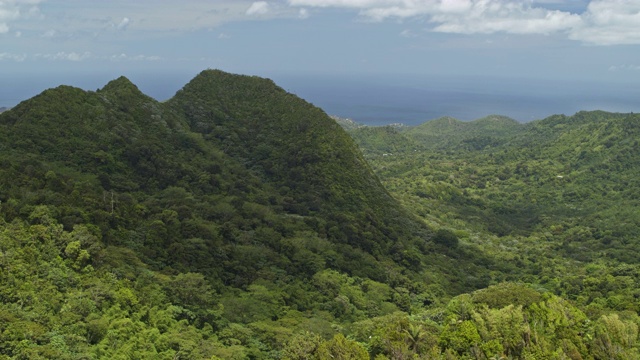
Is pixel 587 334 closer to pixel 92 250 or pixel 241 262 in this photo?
pixel 241 262

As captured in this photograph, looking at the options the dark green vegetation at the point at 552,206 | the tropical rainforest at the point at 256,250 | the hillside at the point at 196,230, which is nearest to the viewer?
the tropical rainforest at the point at 256,250

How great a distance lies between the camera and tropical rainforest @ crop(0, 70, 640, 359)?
2942 cm

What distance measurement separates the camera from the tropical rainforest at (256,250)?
2942cm

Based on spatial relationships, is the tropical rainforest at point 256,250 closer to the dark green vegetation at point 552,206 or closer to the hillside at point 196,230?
the hillside at point 196,230

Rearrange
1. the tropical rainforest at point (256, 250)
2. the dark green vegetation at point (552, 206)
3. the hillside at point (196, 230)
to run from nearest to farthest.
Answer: the tropical rainforest at point (256, 250)
the hillside at point (196, 230)
the dark green vegetation at point (552, 206)

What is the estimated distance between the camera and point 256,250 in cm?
4750

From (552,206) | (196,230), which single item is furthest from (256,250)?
(552,206)

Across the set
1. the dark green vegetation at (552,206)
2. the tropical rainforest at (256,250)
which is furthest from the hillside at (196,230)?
the dark green vegetation at (552,206)

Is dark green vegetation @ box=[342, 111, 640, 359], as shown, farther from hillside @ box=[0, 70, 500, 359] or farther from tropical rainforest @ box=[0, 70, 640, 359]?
hillside @ box=[0, 70, 500, 359]

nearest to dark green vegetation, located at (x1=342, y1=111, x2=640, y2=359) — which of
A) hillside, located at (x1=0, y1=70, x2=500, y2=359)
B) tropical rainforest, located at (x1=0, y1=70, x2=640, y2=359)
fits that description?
tropical rainforest, located at (x1=0, y1=70, x2=640, y2=359)

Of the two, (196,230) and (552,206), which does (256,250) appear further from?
(552,206)

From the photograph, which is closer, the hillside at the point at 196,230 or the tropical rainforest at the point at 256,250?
the tropical rainforest at the point at 256,250

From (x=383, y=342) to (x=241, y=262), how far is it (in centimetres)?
1890

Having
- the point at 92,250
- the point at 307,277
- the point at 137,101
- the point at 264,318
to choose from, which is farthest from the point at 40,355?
the point at 137,101
